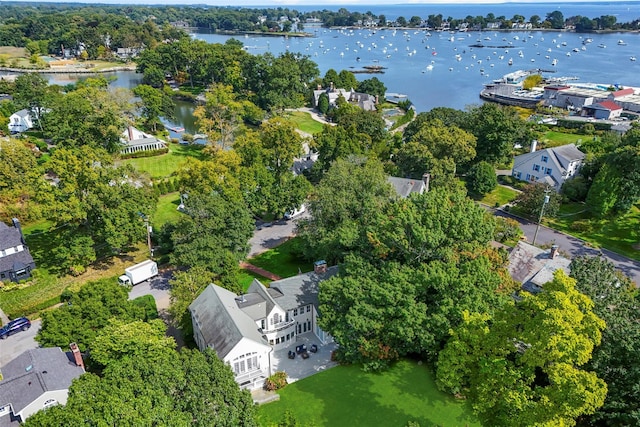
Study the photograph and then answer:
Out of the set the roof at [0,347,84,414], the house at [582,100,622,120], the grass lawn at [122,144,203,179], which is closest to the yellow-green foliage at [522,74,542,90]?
the house at [582,100,622,120]

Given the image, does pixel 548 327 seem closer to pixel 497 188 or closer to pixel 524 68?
pixel 497 188

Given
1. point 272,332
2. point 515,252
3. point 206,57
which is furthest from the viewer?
point 206,57

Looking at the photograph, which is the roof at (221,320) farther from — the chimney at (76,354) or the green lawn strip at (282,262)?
the green lawn strip at (282,262)

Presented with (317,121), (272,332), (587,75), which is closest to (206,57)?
(317,121)

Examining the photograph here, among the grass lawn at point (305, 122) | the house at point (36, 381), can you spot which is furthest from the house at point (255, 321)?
the grass lawn at point (305, 122)

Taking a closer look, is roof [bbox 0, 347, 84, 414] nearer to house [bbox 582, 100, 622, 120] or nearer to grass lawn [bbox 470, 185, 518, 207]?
grass lawn [bbox 470, 185, 518, 207]

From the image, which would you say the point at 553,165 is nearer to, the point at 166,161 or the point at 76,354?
the point at 166,161
